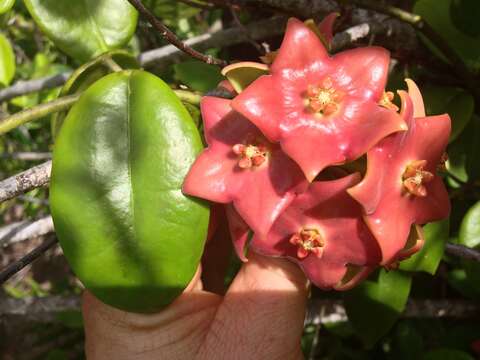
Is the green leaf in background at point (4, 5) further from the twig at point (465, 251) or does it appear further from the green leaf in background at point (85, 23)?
the twig at point (465, 251)

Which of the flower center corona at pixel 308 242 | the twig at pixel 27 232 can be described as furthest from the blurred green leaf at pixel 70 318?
the flower center corona at pixel 308 242

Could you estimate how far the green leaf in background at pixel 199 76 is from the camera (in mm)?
1467

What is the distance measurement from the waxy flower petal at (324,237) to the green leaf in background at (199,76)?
1.79 feet

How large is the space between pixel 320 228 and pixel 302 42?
318 millimetres

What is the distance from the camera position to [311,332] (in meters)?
1.98

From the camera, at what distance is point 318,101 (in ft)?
3.23

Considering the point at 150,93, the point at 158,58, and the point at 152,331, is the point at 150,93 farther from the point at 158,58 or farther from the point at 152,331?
the point at 158,58

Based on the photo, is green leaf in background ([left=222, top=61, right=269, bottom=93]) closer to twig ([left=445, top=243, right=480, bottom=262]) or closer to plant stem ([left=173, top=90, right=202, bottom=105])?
plant stem ([left=173, top=90, right=202, bottom=105])

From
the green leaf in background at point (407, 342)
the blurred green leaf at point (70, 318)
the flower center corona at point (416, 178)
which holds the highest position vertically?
the flower center corona at point (416, 178)

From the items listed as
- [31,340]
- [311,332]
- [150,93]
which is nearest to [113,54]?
[150,93]

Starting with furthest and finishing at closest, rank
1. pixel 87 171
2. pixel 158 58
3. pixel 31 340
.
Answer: pixel 31 340
pixel 158 58
pixel 87 171

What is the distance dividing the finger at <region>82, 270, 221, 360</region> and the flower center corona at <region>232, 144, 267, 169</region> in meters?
0.33

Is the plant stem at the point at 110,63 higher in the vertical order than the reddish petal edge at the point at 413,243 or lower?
higher

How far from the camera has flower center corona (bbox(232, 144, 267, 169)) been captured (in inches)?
38.6
